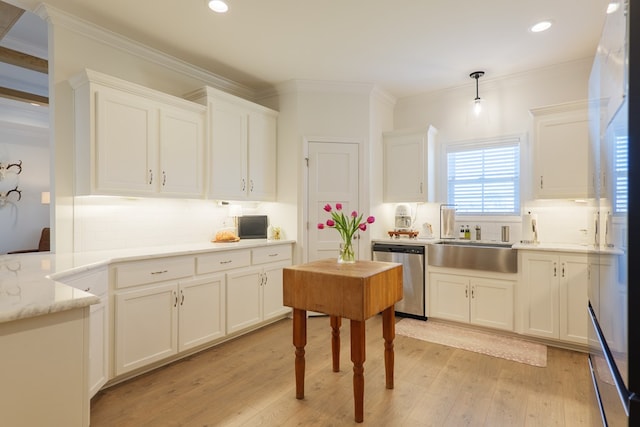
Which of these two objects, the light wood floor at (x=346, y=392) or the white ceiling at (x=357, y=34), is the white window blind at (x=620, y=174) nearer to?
the light wood floor at (x=346, y=392)

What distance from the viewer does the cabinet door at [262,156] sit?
3.99 metres

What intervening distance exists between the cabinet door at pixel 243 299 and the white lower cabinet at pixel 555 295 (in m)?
Answer: 2.68

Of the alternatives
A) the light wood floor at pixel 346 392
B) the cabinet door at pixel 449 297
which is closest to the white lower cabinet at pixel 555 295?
the light wood floor at pixel 346 392

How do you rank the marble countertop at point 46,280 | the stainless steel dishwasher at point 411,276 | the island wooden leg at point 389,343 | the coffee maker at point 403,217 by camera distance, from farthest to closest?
the coffee maker at point 403,217 → the stainless steel dishwasher at point 411,276 → the island wooden leg at point 389,343 → the marble countertop at point 46,280

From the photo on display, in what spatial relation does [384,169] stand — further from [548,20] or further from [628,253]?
[628,253]

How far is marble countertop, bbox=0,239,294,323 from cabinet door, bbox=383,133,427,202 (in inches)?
103

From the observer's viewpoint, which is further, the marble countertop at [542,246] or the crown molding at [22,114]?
the crown molding at [22,114]

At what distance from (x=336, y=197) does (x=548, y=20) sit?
103 inches

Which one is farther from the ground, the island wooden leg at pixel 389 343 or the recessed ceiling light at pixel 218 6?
the recessed ceiling light at pixel 218 6

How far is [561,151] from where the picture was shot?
11.0 feet

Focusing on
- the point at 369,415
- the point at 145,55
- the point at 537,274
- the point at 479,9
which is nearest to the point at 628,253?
the point at 369,415

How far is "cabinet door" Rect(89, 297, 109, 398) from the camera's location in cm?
220

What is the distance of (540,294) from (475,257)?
2.16 feet

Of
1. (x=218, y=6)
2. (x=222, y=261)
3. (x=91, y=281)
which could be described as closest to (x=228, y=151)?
(x=222, y=261)
